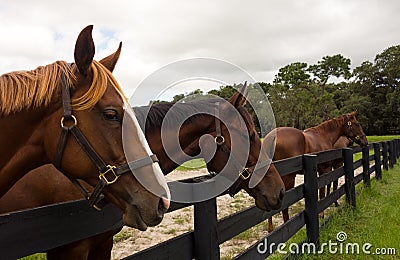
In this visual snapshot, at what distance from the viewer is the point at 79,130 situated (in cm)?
153

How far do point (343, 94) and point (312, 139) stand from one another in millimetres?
46951

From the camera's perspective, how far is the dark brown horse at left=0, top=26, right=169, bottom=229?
152 cm

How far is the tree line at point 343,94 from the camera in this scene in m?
40.8

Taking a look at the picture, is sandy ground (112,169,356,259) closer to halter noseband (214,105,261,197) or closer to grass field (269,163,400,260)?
grass field (269,163,400,260)

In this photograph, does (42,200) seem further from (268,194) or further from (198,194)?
(268,194)

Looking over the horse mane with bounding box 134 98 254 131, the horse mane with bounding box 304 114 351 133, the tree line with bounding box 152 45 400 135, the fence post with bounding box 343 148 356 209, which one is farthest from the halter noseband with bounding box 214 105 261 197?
the tree line with bounding box 152 45 400 135

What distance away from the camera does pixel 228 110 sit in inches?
122

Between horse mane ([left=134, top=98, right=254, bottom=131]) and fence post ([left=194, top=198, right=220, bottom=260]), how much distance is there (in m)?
1.07

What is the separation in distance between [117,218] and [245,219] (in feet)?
4.49

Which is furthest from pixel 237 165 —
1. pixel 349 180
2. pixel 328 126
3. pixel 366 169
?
pixel 328 126

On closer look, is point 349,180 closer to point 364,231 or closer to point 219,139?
point 364,231

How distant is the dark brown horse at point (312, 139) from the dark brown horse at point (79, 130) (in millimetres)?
4228

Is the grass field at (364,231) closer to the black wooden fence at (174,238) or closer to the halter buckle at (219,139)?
the black wooden fence at (174,238)

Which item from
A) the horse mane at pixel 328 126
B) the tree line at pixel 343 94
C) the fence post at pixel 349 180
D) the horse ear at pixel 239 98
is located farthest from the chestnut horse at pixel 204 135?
the tree line at pixel 343 94
